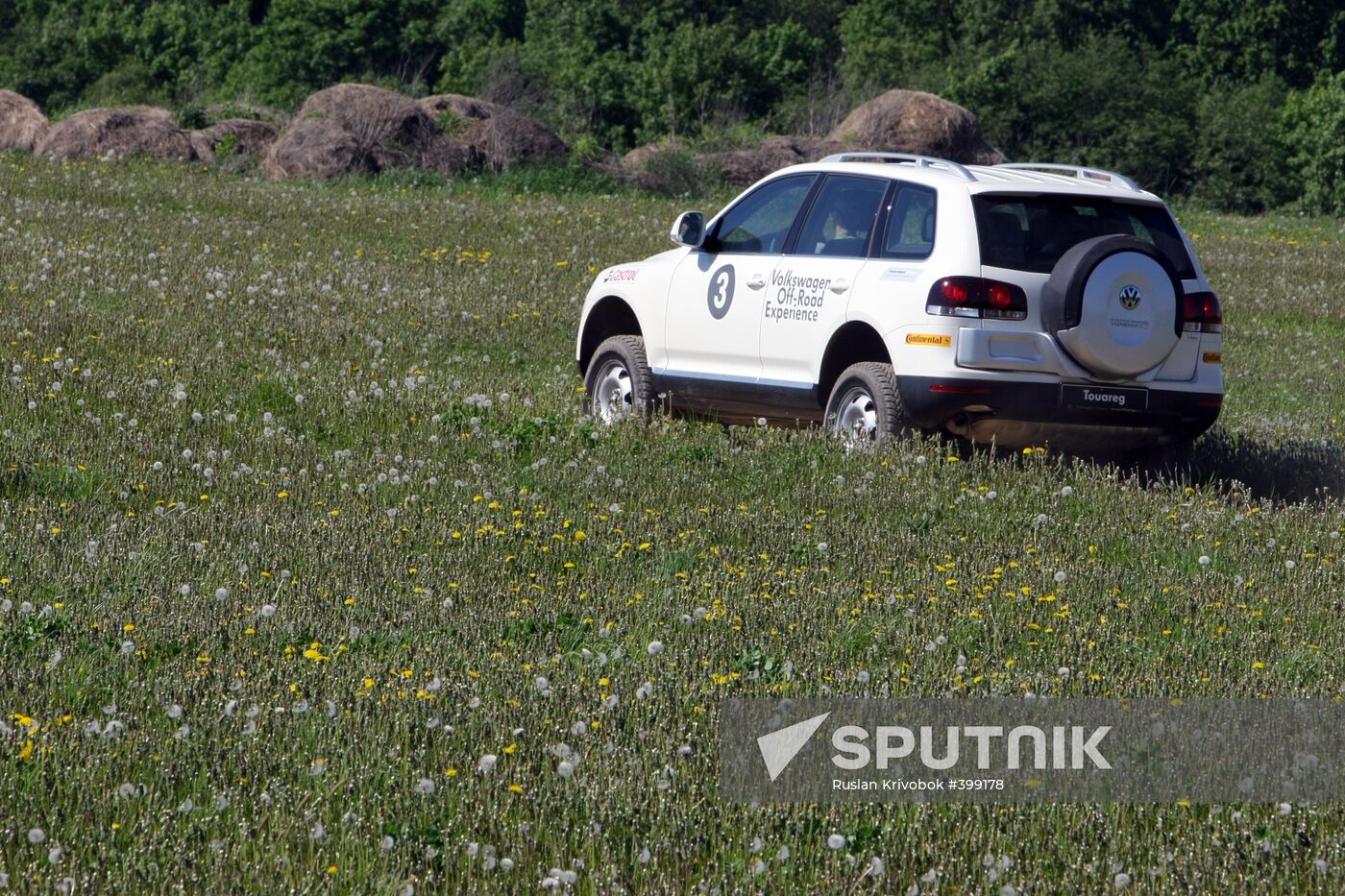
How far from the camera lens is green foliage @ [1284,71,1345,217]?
180ft

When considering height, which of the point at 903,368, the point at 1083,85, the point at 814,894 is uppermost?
the point at 1083,85

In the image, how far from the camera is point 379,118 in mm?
27500

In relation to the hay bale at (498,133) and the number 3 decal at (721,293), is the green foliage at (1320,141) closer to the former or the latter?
the hay bale at (498,133)

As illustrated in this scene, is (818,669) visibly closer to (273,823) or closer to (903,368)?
(273,823)

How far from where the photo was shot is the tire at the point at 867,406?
9.06m

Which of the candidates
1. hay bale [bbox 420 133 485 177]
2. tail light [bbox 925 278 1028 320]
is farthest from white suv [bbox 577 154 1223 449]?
hay bale [bbox 420 133 485 177]

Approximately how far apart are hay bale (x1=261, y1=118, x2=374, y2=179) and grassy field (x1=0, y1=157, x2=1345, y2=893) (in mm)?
12684

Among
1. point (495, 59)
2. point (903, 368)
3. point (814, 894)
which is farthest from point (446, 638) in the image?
point (495, 59)

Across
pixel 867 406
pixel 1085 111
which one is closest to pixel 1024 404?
pixel 867 406

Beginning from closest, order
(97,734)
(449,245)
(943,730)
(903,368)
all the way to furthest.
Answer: (97,734) < (943,730) < (903,368) < (449,245)

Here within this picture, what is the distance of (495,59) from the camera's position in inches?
2148

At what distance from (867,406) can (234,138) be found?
20.5 metres

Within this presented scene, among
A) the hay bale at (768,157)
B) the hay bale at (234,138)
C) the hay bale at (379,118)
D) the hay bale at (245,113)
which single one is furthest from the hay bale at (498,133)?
the hay bale at (768,157)

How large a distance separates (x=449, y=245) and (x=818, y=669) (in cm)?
1503
